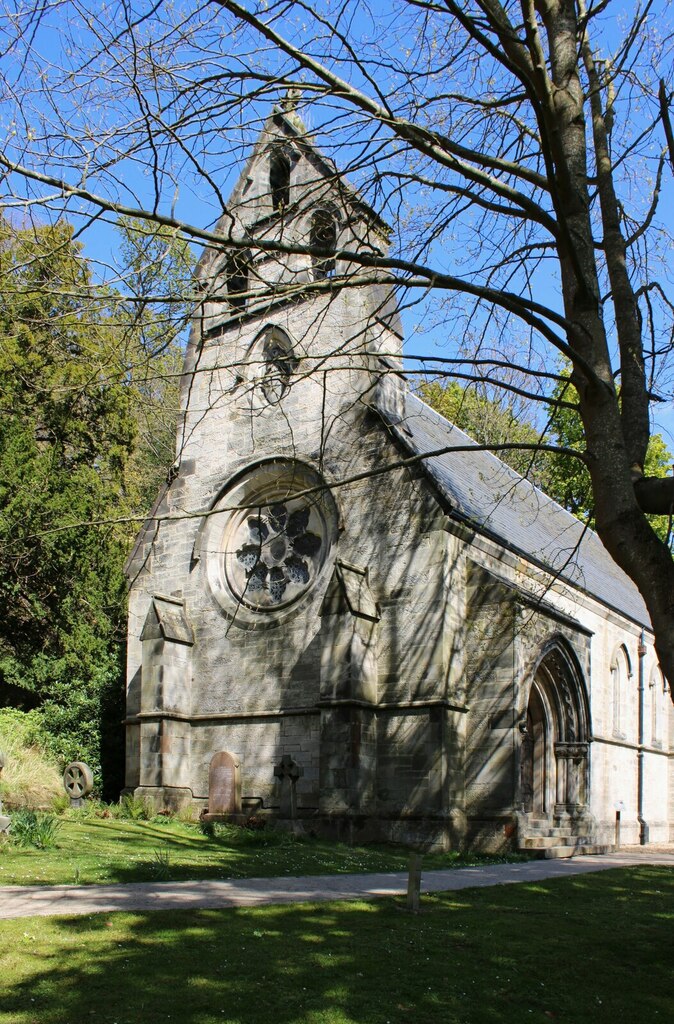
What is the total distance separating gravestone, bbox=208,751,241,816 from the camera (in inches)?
671

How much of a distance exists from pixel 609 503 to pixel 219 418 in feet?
45.6

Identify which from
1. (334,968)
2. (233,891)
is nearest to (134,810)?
(233,891)

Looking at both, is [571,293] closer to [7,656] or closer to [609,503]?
[609,503]

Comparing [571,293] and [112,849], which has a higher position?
[571,293]

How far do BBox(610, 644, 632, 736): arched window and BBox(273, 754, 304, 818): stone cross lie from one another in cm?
999

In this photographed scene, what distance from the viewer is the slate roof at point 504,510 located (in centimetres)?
1744

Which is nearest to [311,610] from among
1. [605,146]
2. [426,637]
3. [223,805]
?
[426,637]

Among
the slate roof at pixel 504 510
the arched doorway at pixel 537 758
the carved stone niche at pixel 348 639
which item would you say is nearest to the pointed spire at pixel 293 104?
the slate roof at pixel 504 510

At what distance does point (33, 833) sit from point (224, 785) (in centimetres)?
584

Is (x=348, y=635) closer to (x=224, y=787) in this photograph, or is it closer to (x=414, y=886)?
(x=224, y=787)

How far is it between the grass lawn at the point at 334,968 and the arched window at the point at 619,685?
14.9 m

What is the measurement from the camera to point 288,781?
16.3 metres

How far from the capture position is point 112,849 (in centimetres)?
1212

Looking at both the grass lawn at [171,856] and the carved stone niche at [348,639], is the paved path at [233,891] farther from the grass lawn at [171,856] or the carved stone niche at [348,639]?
the carved stone niche at [348,639]
